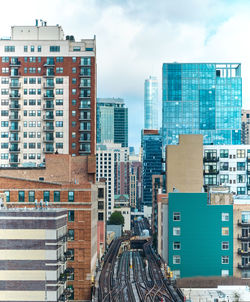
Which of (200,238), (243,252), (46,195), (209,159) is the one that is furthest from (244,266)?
(46,195)

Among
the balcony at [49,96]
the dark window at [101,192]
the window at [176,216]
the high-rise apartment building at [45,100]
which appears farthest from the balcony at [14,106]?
the window at [176,216]

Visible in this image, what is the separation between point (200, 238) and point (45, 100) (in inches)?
1923

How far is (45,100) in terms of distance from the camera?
433ft

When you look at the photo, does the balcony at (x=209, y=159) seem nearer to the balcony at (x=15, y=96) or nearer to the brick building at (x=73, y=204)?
the brick building at (x=73, y=204)

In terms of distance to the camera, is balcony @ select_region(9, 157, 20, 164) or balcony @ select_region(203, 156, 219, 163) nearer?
balcony @ select_region(9, 157, 20, 164)

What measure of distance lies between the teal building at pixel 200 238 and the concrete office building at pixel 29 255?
4599 centimetres

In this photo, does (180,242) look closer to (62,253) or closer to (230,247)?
(230,247)

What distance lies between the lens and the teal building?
375 ft

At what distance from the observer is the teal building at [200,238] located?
375 ft

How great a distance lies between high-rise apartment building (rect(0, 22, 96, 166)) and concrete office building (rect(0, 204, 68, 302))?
57203 millimetres

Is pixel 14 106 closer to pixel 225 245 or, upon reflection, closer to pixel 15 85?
pixel 15 85

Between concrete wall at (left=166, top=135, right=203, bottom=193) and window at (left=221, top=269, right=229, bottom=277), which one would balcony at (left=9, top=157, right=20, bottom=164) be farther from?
window at (left=221, top=269, right=229, bottom=277)

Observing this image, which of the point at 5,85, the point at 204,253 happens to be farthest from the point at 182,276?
the point at 5,85

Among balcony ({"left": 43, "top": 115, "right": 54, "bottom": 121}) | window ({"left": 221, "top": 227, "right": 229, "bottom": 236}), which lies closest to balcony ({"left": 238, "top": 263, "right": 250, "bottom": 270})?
window ({"left": 221, "top": 227, "right": 229, "bottom": 236})
